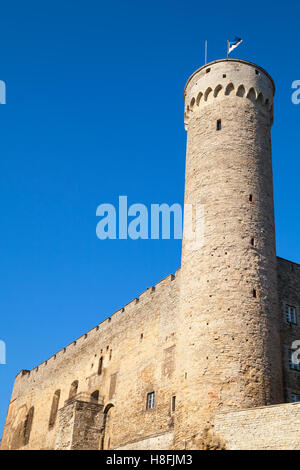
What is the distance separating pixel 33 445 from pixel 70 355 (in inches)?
252

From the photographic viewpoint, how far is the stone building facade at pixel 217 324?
1875cm

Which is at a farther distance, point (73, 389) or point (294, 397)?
point (73, 389)

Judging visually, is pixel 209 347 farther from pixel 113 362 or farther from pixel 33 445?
→ pixel 33 445

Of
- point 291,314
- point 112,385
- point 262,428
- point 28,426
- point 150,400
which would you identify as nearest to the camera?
point 262,428

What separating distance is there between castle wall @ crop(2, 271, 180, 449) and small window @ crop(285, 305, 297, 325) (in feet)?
16.4

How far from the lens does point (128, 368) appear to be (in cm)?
2828

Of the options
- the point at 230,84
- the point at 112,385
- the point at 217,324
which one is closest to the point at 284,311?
the point at 217,324

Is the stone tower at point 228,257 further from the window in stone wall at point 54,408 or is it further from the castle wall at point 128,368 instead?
the window in stone wall at point 54,408

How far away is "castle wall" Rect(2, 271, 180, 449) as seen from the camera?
81.7 ft

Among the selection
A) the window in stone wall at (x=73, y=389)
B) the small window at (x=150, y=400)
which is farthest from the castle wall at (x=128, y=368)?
the window in stone wall at (x=73, y=389)

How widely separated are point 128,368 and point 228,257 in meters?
10.0

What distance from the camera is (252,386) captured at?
1889 centimetres

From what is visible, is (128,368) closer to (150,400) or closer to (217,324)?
(150,400)
